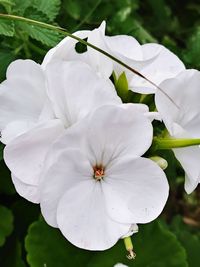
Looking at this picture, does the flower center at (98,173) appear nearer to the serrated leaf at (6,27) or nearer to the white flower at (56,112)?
the white flower at (56,112)

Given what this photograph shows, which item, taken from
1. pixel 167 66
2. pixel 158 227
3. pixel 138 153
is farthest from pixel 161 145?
pixel 158 227

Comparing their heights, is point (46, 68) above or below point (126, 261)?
above

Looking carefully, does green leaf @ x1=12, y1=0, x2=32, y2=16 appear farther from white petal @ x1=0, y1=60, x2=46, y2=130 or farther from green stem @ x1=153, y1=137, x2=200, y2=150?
green stem @ x1=153, y1=137, x2=200, y2=150

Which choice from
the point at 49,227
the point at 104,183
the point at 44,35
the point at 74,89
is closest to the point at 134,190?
the point at 104,183

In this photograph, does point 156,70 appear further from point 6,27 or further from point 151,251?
point 151,251

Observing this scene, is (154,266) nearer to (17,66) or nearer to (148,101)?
(148,101)

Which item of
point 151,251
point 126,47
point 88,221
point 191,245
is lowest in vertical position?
point 191,245

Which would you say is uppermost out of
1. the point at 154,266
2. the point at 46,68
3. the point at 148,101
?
the point at 46,68
